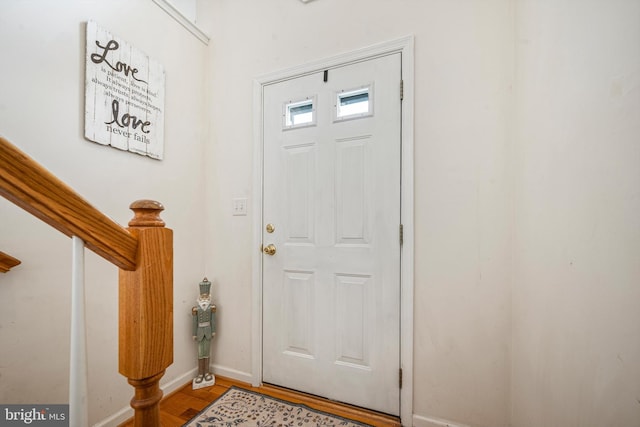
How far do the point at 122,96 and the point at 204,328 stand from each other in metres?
1.56

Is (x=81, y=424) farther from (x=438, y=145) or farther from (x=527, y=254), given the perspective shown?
(x=438, y=145)

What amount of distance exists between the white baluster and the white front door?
4.40 feet

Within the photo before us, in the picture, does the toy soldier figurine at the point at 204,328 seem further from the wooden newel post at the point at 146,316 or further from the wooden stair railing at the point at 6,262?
the wooden newel post at the point at 146,316

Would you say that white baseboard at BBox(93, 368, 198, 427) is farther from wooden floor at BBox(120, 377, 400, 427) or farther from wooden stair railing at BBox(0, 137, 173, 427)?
wooden stair railing at BBox(0, 137, 173, 427)

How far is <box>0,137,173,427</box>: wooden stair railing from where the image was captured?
49cm

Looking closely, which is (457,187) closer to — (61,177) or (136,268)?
(136,268)

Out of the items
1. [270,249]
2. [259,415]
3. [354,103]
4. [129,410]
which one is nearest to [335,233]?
[270,249]

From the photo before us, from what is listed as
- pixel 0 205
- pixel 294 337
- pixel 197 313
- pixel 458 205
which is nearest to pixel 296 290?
pixel 294 337

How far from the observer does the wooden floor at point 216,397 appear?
62.3 inches

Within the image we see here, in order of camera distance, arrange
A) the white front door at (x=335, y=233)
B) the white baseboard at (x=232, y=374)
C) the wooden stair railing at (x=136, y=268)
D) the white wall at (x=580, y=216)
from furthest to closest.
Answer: the white baseboard at (x=232, y=374), the white front door at (x=335, y=233), the white wall at (x=580, y=216), the wooden stair railing at (x=136, y=268)

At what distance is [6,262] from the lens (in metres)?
1.16

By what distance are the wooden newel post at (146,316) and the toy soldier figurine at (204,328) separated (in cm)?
147

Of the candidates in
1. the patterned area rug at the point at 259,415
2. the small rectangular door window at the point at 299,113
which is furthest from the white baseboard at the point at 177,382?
the small rectangular door window at the point at 299,113

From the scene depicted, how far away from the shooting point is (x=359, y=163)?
171 centimetres
